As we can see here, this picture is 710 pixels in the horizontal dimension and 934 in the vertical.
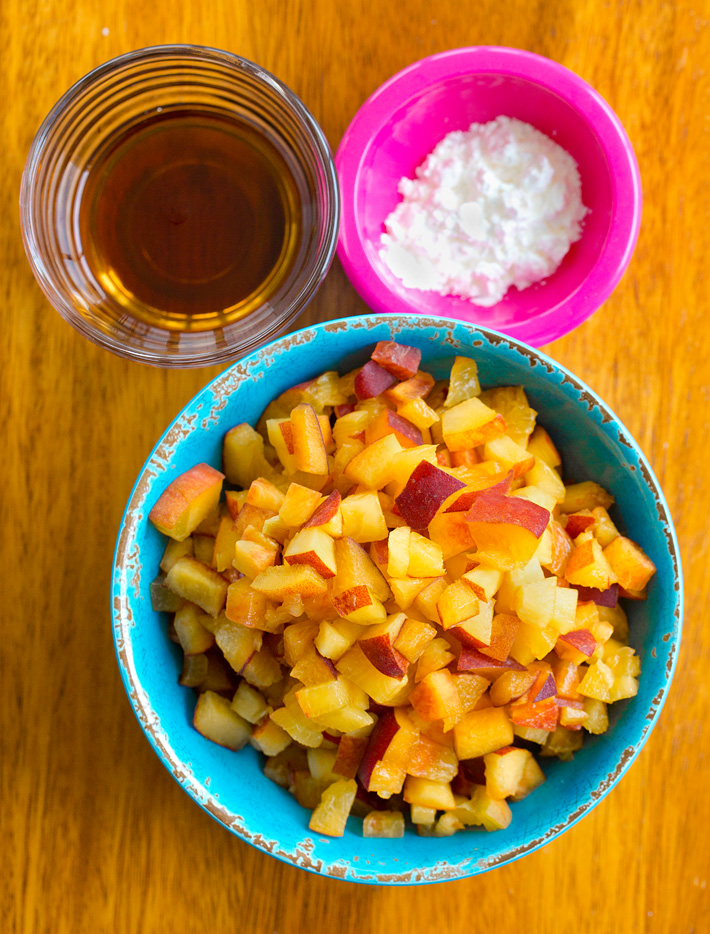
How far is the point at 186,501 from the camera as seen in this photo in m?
0.82

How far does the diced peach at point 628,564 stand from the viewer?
0.83 m

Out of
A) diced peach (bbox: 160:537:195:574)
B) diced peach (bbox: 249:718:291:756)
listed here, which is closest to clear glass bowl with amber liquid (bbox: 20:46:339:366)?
diced peach (bbox: 160:537:195:574)

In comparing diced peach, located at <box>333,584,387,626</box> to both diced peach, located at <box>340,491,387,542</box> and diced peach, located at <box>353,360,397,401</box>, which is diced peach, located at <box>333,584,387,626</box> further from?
diced peach, located at <box>353,360,397,401</box>

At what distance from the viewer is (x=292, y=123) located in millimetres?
943

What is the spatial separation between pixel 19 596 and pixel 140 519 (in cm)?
35

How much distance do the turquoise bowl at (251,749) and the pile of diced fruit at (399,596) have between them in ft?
0.06

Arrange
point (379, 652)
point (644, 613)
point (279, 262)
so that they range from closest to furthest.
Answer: point (379, 652) < point (644, 613) < point (279, 262)

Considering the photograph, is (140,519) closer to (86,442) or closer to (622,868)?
(86,442)

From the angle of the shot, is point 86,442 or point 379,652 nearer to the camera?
point 379,652

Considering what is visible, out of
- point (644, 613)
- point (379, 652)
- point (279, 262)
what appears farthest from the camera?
point (279, 262)

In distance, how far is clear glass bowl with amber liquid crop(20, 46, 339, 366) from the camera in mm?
945

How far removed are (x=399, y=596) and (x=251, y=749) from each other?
0.99ft


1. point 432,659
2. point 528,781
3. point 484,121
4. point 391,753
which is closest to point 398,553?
point 432,659

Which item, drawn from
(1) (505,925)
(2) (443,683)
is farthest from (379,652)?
(1) (505,925)
